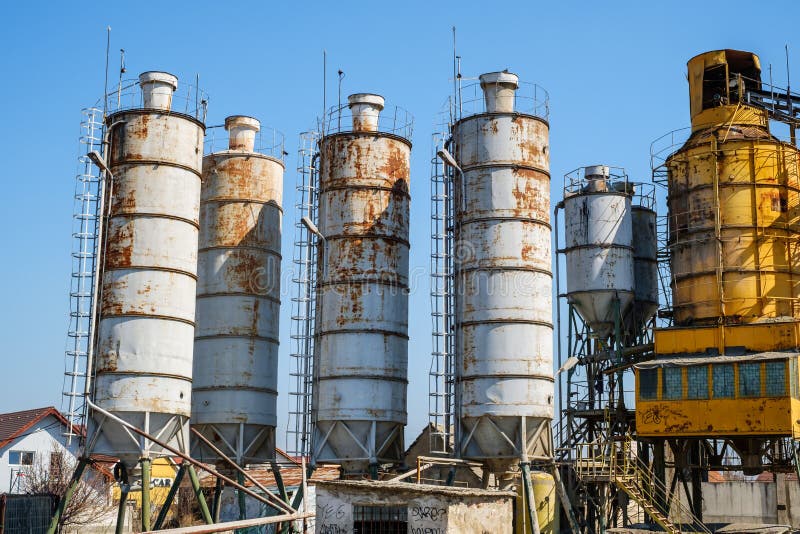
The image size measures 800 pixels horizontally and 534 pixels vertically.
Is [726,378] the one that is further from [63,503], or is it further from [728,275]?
[63,503]

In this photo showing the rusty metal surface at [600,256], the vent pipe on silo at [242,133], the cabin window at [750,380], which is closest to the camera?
the cabin window at [750,380]

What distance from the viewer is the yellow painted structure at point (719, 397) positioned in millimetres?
28484

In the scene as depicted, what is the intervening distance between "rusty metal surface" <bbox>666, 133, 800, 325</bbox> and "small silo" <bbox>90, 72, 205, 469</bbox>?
16115 mm

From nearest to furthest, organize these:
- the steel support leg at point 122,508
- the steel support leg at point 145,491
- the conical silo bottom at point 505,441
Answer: the steel support leg at point 145,491 → the steel support leg at point 122,508 → the conical silo bottom at point 505,441

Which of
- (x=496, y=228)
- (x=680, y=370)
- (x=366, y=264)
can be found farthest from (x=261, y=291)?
(x=680, y=370)

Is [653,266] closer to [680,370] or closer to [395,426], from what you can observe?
[680,370]

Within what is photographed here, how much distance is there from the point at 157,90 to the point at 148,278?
20.4 ft

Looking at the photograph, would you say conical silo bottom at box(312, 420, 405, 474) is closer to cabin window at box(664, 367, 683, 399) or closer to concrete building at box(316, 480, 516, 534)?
concrete building at box(316, 480, 516, 534)

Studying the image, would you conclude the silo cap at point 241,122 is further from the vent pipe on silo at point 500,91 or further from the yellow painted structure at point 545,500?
the yellow painted structure at point 545,500

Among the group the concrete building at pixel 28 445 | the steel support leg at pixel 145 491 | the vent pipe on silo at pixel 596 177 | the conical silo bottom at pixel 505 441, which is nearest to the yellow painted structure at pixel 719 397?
the conical silo bottom at pixel 505 441

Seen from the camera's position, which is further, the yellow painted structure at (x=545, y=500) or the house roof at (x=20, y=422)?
the house roof at (x=20, y=422)

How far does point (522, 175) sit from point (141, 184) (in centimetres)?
1187

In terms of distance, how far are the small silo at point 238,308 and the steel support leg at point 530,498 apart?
379 inches

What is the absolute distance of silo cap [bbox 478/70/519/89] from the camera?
109 feet
